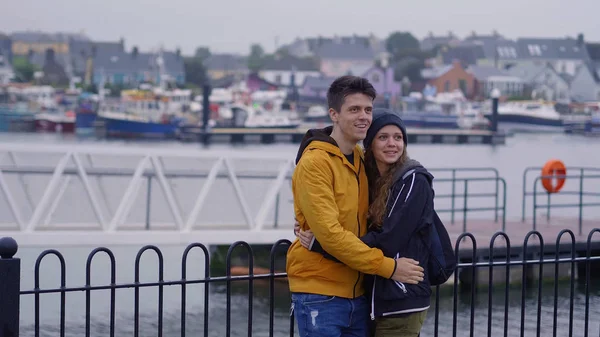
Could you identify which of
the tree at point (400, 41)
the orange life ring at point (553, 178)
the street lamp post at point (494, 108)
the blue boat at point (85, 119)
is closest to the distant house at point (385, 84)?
the street lamp post at point (494, 108)

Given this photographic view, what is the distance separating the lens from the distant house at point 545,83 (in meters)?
146

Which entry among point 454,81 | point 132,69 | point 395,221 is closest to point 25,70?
point 132,69

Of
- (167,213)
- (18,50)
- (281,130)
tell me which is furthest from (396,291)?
(18,50)

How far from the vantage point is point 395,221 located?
4902 millimetres

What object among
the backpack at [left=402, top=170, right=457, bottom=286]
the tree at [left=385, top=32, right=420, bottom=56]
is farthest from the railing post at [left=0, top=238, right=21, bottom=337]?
the tree at [left=385, top=32, right=420, bottom=56]

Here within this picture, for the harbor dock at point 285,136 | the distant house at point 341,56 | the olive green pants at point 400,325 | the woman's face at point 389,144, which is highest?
the distant house at point 341,56

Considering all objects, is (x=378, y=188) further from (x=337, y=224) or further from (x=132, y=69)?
(x=132, y=69)

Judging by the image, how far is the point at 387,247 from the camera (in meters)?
4.96

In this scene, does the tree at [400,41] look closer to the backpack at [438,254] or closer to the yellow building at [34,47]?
the yellow building at [34,47]

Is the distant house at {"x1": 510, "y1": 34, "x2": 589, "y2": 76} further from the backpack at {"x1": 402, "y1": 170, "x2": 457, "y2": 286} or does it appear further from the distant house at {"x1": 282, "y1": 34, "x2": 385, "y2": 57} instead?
the backpack at {"x1": 402, "y1": 170, "x2": 457, "y2": 286}

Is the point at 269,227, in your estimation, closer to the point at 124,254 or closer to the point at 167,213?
the point at 124,254

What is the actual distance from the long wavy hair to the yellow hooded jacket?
1.9 inches

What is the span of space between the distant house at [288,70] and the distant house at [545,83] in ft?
101

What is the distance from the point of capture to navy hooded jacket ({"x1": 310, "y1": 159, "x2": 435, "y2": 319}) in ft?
16.1
